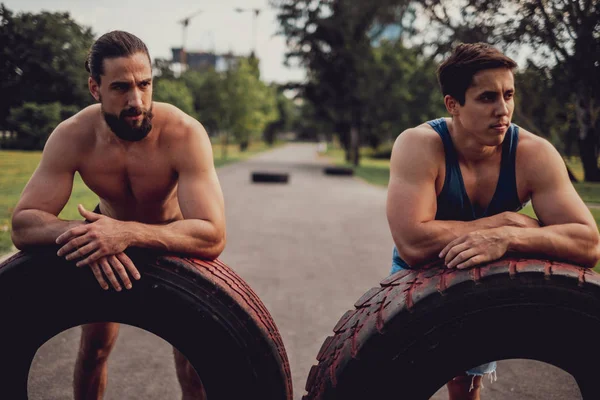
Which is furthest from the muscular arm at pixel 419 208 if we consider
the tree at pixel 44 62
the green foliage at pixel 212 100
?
the green foliage at pixel 212 100

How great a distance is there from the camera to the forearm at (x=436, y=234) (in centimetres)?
209

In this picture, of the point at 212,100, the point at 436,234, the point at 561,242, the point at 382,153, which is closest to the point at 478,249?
the point at 436,234

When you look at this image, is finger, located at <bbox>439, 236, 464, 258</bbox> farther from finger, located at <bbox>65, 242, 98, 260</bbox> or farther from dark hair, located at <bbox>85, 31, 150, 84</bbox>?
dark hair, located at <bbox>85, 31, 150, 84</bbox>

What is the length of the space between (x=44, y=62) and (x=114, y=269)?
391cm

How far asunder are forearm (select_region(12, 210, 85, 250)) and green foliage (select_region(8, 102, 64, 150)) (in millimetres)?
3013

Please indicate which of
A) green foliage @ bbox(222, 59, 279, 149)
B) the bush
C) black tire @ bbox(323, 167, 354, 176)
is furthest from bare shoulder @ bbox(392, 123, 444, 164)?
the bush

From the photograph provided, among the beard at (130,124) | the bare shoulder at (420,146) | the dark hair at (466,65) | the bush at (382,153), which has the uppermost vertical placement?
the dark hair at (466,65)

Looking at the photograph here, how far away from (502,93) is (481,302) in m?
0.87

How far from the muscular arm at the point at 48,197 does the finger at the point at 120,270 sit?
237 mm

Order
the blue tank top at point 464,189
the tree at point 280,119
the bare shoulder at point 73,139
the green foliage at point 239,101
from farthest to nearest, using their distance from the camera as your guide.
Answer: the tree at point 280,119, the green foliage at point 239,101, the bare shoulder at point 73,139, the blue tank top at point 464,189

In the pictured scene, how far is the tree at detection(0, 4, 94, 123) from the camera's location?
484cm

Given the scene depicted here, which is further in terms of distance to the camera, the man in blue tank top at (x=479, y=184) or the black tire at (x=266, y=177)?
the black tire at (x=266, y=177)

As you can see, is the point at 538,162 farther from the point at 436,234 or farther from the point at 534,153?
the point at 436,234

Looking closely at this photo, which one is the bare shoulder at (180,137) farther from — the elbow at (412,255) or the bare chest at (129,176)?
the elbow at (412,255)
